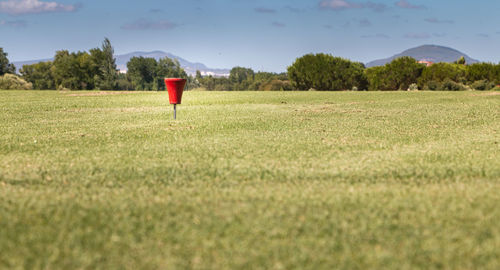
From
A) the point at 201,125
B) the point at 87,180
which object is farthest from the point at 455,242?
the point at 201,125

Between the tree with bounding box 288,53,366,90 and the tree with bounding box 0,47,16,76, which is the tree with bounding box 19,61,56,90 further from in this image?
the tree with bounding box 288,53,366,90

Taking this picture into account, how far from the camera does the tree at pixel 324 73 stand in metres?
36.7

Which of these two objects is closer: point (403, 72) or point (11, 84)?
point (403, 72)

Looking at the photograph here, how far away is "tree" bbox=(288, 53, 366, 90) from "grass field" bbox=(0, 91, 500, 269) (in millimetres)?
31265

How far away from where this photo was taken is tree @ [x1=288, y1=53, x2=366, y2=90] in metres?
36.7

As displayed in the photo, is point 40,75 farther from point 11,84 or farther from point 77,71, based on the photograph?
point 11,84

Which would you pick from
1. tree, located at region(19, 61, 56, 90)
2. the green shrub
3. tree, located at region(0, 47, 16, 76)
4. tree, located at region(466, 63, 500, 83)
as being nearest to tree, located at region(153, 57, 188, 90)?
tree, located at region(19, 61, 56, 90)

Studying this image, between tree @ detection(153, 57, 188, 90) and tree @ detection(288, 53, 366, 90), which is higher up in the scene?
tree @ detection(153, 57, 188, 90)

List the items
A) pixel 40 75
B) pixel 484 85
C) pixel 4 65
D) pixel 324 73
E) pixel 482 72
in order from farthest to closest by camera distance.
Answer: pixel 40 75 < pixel 4 65 < pixel 324 73 < pixel 482 72 < pixel 484 85

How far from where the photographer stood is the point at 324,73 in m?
36.7

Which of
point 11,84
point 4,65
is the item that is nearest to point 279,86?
point 11,84

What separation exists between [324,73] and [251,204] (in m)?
34.8

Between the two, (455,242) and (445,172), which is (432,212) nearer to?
(455,242)

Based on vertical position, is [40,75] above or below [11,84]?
above
